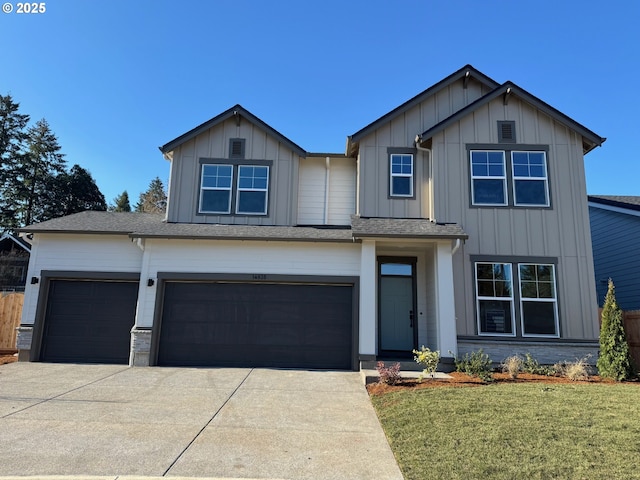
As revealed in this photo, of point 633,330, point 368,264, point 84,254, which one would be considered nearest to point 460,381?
point 368,264

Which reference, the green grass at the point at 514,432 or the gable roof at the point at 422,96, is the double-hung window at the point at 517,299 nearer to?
the green grass at the point at 514,432

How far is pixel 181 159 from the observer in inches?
501

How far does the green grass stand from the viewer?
442 centimetres

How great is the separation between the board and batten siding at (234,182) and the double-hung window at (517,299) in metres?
5.76

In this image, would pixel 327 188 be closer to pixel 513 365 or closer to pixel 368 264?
pixel 368 264

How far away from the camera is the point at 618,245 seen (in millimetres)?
14594

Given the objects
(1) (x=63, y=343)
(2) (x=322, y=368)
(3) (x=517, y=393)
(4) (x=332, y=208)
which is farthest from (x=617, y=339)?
(1) (x=63, y=343)

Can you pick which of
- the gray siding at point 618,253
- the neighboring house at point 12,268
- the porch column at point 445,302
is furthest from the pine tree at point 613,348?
the neighboring house at point 12,268

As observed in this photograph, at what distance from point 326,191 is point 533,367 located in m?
7.49

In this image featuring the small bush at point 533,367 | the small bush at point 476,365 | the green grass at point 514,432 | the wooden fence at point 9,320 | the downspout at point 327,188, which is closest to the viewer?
the green grass at point 514,432

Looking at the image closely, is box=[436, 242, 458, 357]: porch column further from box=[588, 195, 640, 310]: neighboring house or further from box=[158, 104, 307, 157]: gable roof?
box=[588, 195, 640, 310]: neighboring house

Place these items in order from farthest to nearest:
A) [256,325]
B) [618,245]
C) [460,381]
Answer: [618,245]
[256,325]
[460,381]

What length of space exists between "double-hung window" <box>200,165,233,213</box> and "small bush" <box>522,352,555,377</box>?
8.94 metres

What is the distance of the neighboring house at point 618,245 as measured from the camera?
13844 mm
